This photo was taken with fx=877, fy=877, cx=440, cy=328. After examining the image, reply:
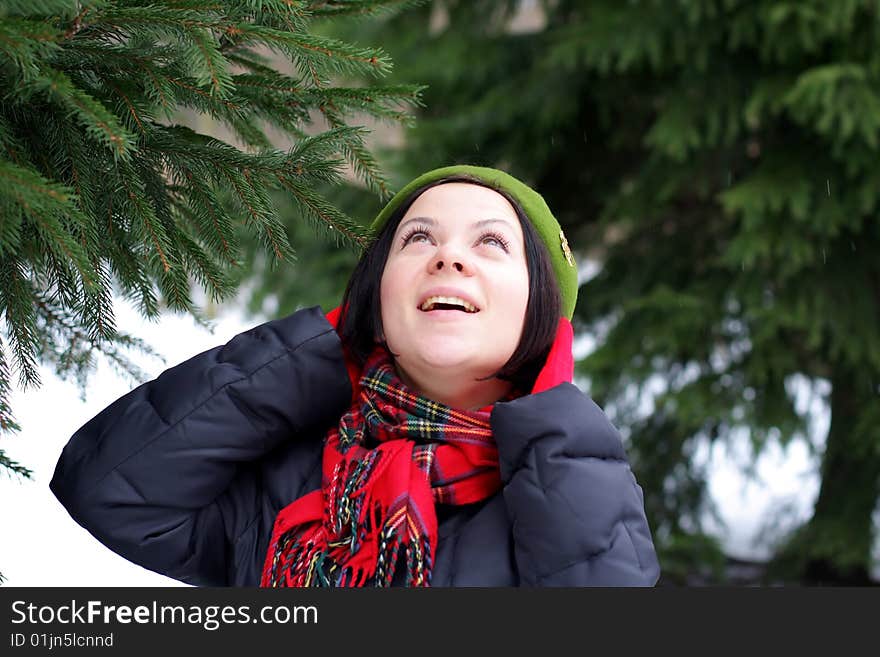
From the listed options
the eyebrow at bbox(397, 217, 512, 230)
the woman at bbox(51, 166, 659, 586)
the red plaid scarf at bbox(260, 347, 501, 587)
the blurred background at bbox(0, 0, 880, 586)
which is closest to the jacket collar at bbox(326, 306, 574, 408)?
the woman at bbox(51, 166, 659, 586)

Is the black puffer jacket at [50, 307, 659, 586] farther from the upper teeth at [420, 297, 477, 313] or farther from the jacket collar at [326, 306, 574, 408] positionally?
the upper teeth at [420, 297, 477, 313]

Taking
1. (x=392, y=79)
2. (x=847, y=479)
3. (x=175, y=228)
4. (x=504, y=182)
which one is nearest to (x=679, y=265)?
(x=847, y=479)

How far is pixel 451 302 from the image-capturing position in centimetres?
158

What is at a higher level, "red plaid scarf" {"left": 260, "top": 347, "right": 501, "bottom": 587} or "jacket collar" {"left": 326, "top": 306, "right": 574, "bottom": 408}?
"jacket collar" {"left": 326, "top": 306, "right": 574, "bottom": 408}

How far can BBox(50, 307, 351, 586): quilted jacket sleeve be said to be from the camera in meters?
1.52

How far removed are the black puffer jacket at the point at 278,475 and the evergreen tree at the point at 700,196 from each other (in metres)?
2.46

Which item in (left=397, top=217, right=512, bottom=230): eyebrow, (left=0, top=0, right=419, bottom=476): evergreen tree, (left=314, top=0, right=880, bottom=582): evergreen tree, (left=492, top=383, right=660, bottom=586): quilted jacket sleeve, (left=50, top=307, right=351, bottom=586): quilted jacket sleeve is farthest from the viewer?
(left=314, top=0, right=880, bottom=582): evergreen tree

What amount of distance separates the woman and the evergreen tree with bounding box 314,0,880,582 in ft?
7.61

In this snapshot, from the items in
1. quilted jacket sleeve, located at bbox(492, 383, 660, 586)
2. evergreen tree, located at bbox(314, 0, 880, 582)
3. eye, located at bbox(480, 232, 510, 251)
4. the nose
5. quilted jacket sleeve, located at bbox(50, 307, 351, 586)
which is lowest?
quilted jacket sleeve, located at bbox(492, 383, 660, 586)

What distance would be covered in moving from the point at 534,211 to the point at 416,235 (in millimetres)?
244

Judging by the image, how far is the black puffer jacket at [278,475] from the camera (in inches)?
54.3

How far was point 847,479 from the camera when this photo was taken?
4535mm

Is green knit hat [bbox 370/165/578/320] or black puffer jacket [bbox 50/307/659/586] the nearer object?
black puffer jacket [bbox 50/307/659/586]

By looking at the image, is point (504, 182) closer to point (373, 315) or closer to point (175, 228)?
point (373, 315)
